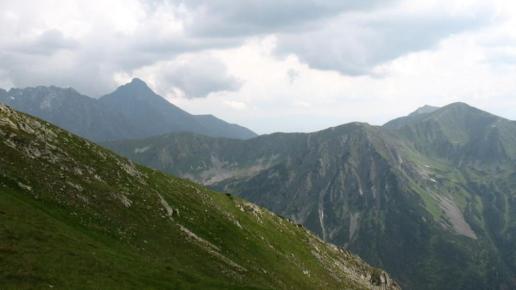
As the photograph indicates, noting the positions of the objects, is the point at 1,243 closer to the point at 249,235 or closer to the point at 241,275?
the point at 241,275

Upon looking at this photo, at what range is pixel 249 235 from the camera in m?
90.1

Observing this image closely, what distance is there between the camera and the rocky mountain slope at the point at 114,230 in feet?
130

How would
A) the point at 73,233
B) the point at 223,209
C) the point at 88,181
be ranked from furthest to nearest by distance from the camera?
the point at 223,209, the point at 88,181, the point at 73,233

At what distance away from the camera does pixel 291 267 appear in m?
87.4

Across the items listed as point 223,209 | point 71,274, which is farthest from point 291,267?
point 71,274

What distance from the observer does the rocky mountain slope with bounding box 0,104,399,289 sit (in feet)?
130

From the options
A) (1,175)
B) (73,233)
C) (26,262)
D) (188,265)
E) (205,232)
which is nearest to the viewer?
(26,262)

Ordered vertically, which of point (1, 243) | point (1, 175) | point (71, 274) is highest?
point (1, 175)

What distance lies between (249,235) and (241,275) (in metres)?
25.3

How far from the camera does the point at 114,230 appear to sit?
56.0 meters

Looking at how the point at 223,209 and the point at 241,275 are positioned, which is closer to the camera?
the point at 241,275

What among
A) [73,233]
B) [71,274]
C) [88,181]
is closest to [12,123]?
[88,181]

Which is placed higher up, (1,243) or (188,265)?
(1,243)

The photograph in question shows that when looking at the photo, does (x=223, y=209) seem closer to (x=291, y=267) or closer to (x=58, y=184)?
(x=291, y=267)
